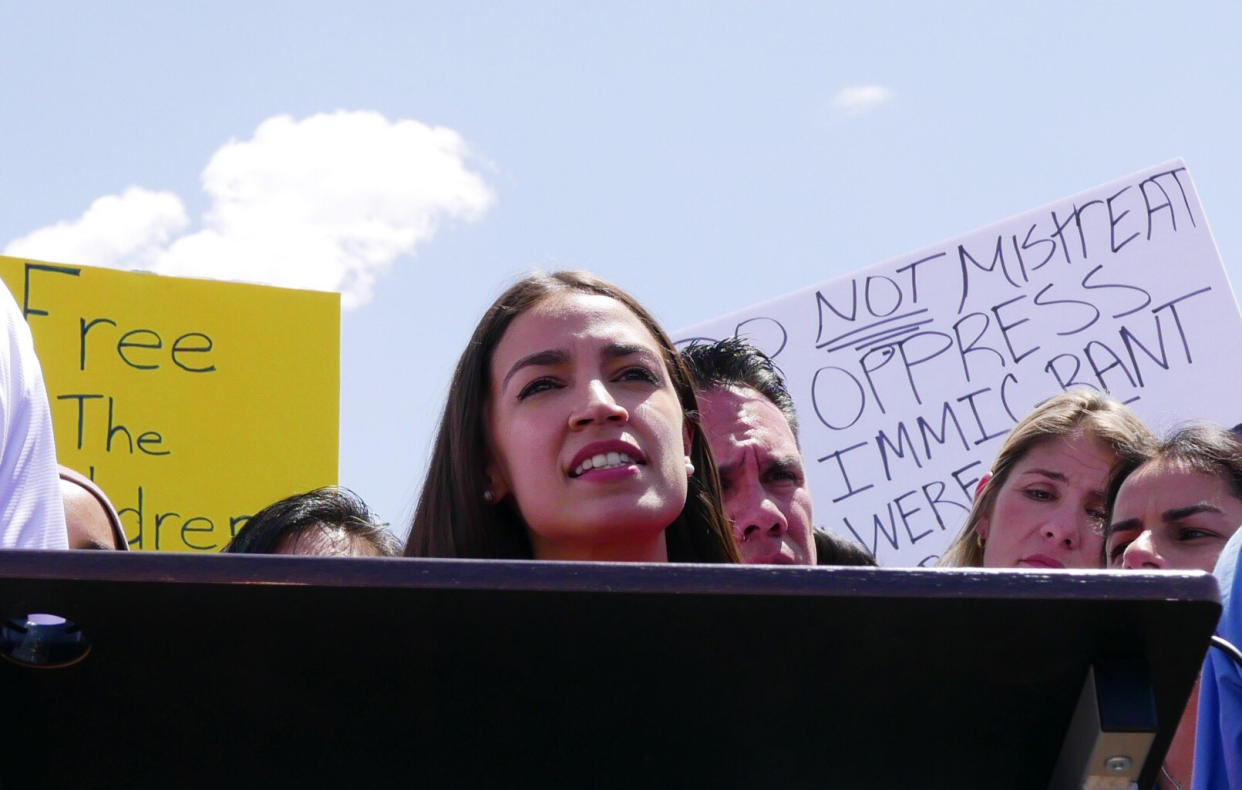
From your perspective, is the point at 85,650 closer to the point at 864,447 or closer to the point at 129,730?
the point at 129,730

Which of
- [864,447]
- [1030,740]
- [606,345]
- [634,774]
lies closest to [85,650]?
[634,774]

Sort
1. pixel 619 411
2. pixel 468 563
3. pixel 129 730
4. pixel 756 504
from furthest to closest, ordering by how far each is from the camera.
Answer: pixel 756 504
pixel 619 411
pixel 129 730
pixel 468 563

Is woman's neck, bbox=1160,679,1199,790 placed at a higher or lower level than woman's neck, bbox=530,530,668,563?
lower

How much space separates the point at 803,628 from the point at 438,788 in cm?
32

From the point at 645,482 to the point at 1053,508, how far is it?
1411 millimetres

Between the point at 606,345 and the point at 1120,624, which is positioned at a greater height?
the point at 606,345

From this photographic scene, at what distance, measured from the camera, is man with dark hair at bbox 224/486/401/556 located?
324 centimetres

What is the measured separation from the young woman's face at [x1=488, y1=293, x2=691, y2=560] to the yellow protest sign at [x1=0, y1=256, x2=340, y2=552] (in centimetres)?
138

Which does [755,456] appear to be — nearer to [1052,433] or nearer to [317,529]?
[1052,433]

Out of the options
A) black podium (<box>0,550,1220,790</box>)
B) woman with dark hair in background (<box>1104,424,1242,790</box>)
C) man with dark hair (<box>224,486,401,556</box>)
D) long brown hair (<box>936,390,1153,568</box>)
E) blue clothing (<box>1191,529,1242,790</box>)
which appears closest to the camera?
black podium (<box>0,550,1220,790</box>)

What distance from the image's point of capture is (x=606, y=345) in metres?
2.54

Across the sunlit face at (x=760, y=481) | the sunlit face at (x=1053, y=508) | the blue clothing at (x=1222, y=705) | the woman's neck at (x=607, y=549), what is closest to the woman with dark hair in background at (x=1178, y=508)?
the sunlit face at (x=1053, y=508)

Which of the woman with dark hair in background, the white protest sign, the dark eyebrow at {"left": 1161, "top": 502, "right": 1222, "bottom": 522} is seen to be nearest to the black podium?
the woman with dark hair in background

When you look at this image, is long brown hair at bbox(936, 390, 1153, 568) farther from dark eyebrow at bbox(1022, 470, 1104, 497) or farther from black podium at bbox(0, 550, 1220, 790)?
black podium at bbox(0, 550, 1220, 790)
